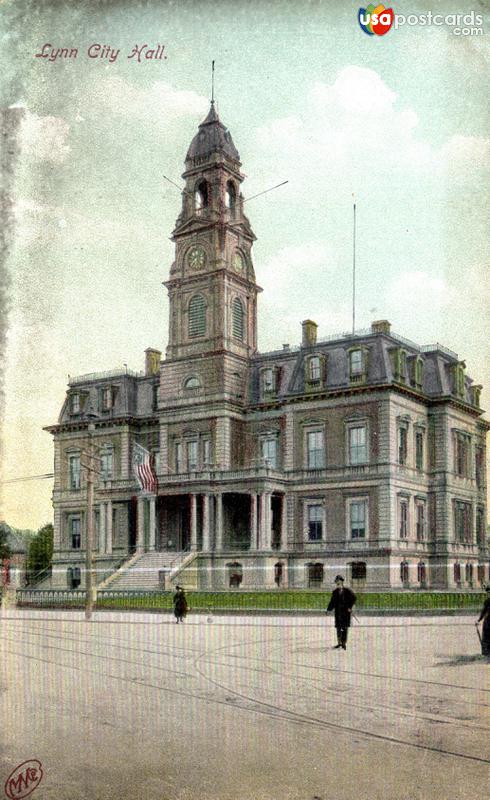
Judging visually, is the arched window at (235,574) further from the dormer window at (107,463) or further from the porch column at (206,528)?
the dormer window at (107,463)

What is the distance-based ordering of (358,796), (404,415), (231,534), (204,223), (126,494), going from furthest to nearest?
(231,534) < (126,494) < (404,415) < (204,223) < (358,796)

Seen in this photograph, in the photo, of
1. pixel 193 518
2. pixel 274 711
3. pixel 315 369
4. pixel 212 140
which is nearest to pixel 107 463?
pixel 193 518

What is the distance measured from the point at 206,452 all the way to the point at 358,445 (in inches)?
256

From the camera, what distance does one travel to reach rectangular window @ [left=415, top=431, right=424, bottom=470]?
3136cm

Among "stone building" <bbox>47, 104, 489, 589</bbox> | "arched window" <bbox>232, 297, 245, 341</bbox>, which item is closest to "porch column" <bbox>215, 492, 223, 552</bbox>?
"stone building" <bbox>47, 104, 489, 589</bbox>

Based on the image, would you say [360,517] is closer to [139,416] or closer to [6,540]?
[139,416]

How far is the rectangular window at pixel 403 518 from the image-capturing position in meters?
32.5

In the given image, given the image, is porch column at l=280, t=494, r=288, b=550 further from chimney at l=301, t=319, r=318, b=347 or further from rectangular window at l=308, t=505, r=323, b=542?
chimney at l=301, t=319, r=318, b=347

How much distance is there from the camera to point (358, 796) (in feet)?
21.0

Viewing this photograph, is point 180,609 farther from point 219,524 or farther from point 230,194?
point 219,524

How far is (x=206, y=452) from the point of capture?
125 feet

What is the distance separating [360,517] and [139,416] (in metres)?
9.48

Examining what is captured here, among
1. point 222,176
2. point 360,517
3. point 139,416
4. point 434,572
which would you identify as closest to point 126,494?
point 139,416

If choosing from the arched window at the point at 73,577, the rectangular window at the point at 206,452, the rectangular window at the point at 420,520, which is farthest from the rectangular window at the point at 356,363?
the arched window at the point at 73,577
